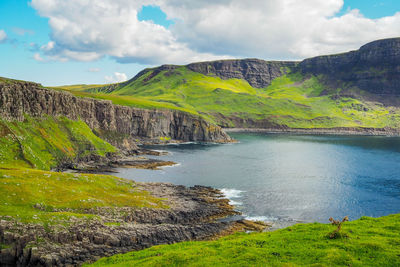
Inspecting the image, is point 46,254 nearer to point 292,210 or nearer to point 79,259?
point 79,259

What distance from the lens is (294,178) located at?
111812 mm

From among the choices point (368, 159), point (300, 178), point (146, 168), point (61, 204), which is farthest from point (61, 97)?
point (368, 159)

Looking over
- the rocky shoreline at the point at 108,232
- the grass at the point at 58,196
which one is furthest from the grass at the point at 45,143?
the rocky shoreline at the point at 108,232

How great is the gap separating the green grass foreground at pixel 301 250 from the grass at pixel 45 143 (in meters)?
60.3

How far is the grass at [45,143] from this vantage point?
3450 inches

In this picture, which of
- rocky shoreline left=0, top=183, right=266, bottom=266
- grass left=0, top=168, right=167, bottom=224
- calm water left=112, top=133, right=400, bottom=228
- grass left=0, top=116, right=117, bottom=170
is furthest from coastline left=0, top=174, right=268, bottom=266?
grass left=0, top=116, right=117, bottom=170

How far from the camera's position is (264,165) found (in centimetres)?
13400

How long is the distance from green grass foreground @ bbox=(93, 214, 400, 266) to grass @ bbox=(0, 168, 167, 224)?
15904mm

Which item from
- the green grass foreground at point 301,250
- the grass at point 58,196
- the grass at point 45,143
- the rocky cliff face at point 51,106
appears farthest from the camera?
the rocky cliff face at point 51,106

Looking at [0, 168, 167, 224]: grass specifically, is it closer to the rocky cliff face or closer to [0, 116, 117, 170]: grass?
[0, 116, 117, 170]: grass

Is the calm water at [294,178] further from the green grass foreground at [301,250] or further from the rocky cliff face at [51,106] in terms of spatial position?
the rocky cliff face at [51,106]

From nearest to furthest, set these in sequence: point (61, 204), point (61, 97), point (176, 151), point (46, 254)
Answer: point (46, 254) → point (61, 204) → point (61, 97) → point (176, 151)

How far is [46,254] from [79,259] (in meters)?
4.51

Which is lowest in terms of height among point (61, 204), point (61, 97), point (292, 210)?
point (292, 210)
